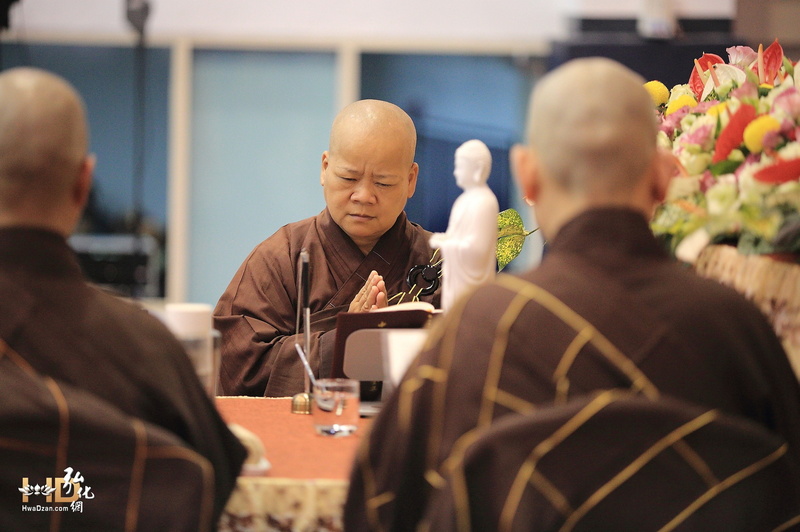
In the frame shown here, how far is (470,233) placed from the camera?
1.60 metres

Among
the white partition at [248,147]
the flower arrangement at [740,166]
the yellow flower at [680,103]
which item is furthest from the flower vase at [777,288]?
the white partition at [248,147]

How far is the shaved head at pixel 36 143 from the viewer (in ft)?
3.97

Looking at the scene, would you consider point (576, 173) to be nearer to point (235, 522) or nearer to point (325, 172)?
point (235, 522)

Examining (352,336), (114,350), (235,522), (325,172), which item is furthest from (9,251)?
(325,172)

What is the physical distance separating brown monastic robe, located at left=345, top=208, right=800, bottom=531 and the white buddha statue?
354 mm

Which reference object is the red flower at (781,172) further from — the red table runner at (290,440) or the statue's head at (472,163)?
the red table runner at (290,440)

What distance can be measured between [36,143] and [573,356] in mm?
725

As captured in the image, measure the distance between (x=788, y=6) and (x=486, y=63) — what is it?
165 cm

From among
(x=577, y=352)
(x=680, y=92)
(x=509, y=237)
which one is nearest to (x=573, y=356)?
(x=577, y=352)

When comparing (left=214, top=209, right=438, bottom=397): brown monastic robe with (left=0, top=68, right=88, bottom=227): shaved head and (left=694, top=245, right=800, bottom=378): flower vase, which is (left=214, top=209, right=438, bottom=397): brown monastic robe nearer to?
(left=694, top=245, right=800, bottom=378): flower vase

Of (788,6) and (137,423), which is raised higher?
(788,6)

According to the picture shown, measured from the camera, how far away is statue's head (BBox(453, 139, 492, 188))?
5.29 ft

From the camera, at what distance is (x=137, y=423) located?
118 centimetres

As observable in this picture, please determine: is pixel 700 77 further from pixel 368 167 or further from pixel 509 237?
pixel 368 167
